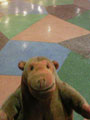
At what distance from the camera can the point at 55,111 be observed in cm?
66

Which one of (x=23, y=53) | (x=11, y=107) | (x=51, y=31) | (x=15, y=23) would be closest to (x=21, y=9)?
(x=15, y=23)

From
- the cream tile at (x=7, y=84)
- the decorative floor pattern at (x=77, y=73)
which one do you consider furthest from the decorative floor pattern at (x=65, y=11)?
the cream tile at (x=7, y=84)

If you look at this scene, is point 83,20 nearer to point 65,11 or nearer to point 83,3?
point 65,11

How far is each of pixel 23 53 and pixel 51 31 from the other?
0.49 meters

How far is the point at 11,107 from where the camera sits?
66cm

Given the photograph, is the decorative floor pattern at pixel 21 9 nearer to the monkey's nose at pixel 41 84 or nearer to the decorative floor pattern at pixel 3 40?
the decorative floor pattern at pixel 3 40

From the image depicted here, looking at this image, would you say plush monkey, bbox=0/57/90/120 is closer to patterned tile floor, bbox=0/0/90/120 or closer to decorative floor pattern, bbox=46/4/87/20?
patterned tile floor, bbox=0/0/90/120

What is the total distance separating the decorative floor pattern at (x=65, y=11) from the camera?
92.4 inches

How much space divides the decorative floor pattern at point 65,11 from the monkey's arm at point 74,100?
171 centimetres

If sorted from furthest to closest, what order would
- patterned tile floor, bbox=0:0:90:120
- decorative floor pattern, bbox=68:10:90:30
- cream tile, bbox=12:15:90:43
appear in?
decorative floor pattern, bbox=68:10:90:30
cream tile, bbox=12:15:90:43
patterned tile floor, bbox=0:0:90:120

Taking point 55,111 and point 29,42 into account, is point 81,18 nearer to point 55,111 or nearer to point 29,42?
point 29,42

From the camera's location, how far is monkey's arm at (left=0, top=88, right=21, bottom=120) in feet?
2.11

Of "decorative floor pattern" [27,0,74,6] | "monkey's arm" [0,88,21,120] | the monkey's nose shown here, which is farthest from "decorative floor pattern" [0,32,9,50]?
the monkey's nose

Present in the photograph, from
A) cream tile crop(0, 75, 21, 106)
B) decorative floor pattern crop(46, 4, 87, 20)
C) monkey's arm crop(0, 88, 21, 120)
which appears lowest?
decorative floor pattern crop(46, 4, 87, 20)
